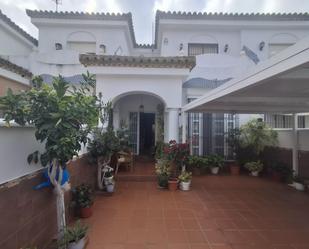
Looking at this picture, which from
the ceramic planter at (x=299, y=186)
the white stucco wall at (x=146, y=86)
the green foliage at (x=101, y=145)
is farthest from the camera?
the white stucco wall at (x=146, y=86)

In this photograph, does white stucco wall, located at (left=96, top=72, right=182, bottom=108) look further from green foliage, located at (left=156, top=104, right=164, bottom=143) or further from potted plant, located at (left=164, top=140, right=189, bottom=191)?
green foliage, located at (left=156, top=104, right=164, bottom=143)

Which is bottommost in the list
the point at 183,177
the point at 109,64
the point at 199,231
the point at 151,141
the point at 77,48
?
the point at 199,231

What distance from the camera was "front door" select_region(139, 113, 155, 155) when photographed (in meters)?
12.7

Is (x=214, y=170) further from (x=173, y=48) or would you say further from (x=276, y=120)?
→ (x=173, y=48)

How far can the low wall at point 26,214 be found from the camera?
2615 millimetres

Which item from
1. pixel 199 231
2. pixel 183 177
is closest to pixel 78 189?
pixel 199 231

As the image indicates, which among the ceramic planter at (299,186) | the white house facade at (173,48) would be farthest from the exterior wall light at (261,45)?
the ceramic planter at (299,186)

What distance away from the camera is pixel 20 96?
9.29 feet

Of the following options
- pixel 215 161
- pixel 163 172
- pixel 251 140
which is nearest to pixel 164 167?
pixel 163 172

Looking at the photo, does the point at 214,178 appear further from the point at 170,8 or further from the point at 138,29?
the point at 138,29

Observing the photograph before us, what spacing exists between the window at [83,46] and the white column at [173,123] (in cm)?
690

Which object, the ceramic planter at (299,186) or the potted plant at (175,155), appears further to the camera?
the potted plant at (175,155)

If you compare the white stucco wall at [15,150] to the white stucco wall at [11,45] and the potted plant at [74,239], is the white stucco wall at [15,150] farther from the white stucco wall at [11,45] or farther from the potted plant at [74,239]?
the white stucco wall at [11,45]

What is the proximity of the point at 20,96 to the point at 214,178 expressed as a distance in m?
7.85
